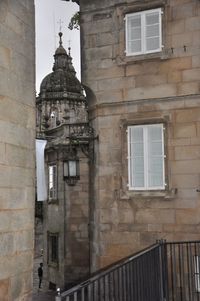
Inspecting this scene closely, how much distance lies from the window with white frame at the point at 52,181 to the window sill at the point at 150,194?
7159mm

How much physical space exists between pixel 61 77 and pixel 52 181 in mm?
20600

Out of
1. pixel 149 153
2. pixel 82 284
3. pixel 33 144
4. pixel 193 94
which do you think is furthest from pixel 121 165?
pixel 82 284

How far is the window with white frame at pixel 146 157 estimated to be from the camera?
11.1m

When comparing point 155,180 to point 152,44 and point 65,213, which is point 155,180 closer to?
point 152,44

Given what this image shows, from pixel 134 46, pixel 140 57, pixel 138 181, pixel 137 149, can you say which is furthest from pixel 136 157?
pixel 134 46

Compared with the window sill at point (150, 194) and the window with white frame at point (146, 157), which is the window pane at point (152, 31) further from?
the window sill at point (150, 194)

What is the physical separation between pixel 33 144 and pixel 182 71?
5819mm

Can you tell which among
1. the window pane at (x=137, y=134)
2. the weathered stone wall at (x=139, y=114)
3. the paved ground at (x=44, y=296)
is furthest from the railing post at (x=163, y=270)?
the paved ground at (x=44, y=296)

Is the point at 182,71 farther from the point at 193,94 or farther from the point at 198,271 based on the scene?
the point at 198,271

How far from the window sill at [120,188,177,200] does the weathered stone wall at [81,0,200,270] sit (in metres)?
0.02

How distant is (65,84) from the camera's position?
35750mm

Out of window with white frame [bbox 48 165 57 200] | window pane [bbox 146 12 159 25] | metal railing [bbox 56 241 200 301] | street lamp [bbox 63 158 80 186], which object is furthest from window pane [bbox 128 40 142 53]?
window with white frame [bbox 48 165 57 200]

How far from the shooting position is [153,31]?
11453 mm

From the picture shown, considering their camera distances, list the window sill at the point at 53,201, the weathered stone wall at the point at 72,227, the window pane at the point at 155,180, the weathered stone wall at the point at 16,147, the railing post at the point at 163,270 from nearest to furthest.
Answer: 1. the weathered stone wall at the point at 16,147
2. the railing post at the point at 163,270
3. the window pane at the point at 155,180
4. the weathered stone wall at the point at 72,227
5. the window sill at the point at 53,201
